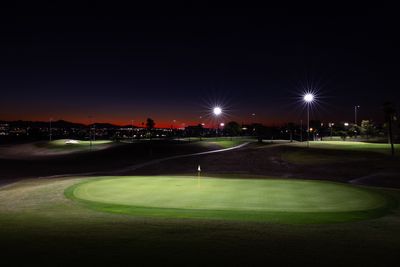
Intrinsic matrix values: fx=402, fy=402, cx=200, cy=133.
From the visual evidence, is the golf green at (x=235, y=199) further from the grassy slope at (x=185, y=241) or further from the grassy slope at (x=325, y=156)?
the grassy slope at (x=325, y=156)

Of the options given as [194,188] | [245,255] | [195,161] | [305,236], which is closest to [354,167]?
[195,161]

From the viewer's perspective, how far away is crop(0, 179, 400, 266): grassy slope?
9453mm

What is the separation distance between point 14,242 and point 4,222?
150 inches

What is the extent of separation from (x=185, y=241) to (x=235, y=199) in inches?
329

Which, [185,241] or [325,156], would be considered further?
[325,156]

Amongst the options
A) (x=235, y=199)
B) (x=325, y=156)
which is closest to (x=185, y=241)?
(x=235, y=199)

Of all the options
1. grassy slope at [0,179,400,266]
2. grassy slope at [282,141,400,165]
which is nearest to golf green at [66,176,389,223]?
grassy slope at [0,179,400,266]

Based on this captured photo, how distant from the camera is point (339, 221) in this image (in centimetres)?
1413

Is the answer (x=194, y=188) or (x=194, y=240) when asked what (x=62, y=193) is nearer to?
(x=194, y=188)

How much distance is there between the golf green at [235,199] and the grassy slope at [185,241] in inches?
52.9

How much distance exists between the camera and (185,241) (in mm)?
11086

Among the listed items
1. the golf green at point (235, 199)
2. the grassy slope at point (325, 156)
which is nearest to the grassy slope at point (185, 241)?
the golf green at point (235, 199)

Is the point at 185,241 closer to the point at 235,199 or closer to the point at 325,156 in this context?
the point at 235,199

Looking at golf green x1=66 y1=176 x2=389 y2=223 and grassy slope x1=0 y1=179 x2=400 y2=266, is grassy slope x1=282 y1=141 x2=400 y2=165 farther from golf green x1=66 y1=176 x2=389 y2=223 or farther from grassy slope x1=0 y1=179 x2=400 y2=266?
grassy slope x1=0 y1=179 x2=400 y2=266
